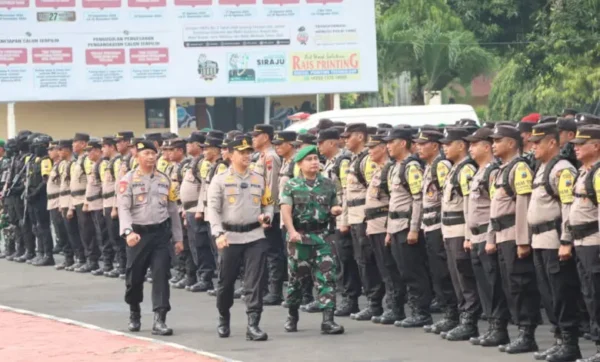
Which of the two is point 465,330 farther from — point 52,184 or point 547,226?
point 52,184

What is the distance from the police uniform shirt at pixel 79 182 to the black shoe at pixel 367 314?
7.58 m

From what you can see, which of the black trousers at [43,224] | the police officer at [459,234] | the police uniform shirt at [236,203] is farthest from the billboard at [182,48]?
the police officer at [459,234]

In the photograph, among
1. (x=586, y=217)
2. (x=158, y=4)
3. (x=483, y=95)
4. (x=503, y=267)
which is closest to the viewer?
(x=586, y=217)

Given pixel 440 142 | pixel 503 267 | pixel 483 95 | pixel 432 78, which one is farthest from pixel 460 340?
pixel 483 95

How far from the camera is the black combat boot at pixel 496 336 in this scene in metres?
13.6

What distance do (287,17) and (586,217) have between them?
21903 mm

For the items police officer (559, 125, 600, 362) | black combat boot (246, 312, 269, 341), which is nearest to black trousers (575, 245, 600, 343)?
police officer (559, 125, 600, 362)

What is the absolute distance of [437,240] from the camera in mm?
14852

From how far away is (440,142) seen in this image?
48.6ft

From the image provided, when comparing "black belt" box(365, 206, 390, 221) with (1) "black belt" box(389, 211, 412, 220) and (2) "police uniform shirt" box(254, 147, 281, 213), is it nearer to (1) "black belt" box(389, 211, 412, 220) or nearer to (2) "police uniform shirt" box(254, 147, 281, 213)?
(1) "black belt" box(389, 211, 412, 220)

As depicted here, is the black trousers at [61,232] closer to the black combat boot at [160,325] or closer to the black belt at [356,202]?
the black belt at [356,202]

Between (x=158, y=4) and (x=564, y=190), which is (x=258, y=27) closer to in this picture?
(x=158, y=4)

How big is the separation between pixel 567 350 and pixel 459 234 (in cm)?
199

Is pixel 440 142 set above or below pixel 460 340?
above
